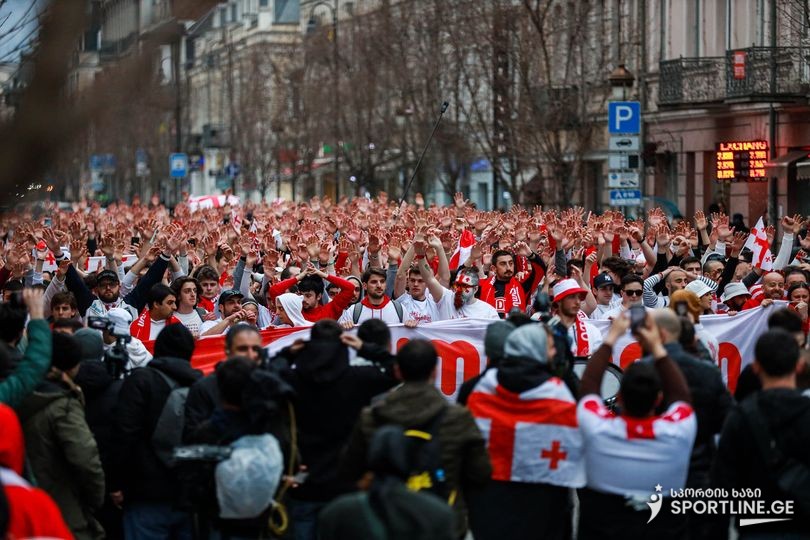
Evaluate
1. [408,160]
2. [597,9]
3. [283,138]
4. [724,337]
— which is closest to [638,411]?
[724,337]

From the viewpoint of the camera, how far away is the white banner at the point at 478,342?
10672 millimetres

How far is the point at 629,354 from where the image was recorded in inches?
415

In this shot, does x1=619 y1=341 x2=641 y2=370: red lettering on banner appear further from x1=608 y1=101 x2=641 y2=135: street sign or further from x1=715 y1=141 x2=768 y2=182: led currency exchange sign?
x1=715 y1=141 x2=768 y2=182: led currency exchange sign

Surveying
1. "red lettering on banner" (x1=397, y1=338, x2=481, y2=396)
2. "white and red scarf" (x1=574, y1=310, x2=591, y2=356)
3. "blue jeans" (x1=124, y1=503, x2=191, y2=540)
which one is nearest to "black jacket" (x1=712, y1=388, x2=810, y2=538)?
"blue jeans" (x1=124, y1=503, x2=191, y2=540)

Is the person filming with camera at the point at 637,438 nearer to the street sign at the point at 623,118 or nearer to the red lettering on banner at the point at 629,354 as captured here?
the red lettering on banner at the point at 629,354

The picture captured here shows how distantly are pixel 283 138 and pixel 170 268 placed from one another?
4563 centimetres

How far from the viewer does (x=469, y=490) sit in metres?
6.62

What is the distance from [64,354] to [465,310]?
477cm

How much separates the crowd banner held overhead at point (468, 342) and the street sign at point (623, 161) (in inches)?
360

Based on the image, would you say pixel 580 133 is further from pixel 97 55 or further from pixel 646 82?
pixel 97 55

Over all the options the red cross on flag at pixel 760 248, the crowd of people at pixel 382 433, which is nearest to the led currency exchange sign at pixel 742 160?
the red cross on flag at pixel 760 248

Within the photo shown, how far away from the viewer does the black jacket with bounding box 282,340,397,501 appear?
7.27 metres

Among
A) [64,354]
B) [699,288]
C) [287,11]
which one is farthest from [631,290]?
[287,11]

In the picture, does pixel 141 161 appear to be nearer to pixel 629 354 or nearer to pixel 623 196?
pixel 623 196
